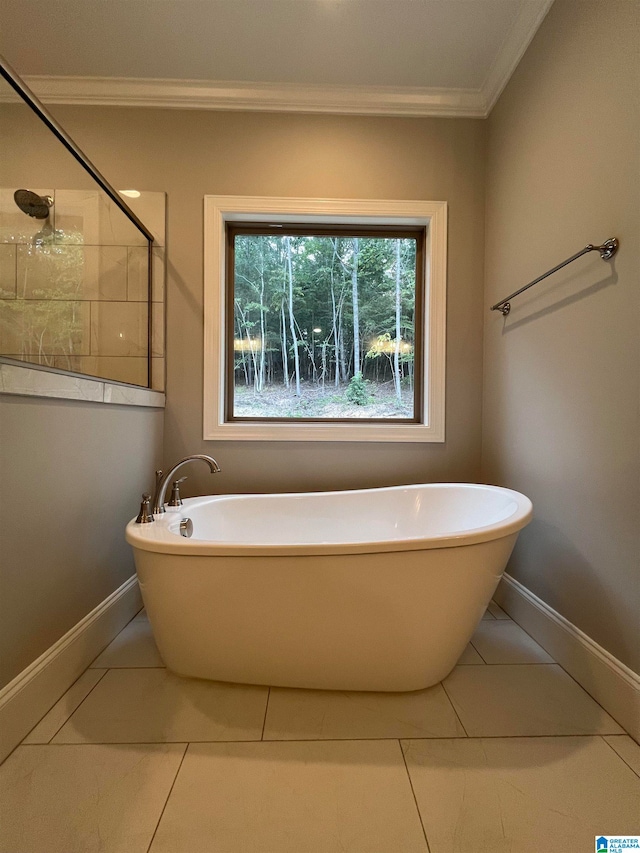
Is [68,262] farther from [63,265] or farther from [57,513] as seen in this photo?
[57,513]

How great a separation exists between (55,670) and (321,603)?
870 millimetres

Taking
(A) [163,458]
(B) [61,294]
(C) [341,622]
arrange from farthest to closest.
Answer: (A) [163,458]
(B) [61,294]
(C) [341,622]

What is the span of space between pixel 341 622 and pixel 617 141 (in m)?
1.68

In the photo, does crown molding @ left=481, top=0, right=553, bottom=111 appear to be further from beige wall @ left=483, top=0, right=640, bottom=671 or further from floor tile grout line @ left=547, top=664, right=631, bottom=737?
floor tile grout line @ left=547, top=664, right=631, bottom=737

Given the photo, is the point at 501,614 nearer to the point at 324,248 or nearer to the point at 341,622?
the point at 341,622

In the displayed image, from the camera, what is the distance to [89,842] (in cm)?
86

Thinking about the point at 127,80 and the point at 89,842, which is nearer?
the point at 89,842

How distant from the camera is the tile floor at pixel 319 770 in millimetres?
872

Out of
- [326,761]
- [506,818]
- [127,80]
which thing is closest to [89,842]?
[326,761]

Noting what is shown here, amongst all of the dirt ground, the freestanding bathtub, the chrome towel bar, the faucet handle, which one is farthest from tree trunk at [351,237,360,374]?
the faucet handle

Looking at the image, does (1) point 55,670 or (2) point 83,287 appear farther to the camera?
(2) point 83,287

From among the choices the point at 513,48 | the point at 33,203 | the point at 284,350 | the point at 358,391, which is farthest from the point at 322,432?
the point at 513,48

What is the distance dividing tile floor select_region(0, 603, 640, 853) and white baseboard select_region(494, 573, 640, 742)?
0.04 metres

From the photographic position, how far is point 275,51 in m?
1.87
